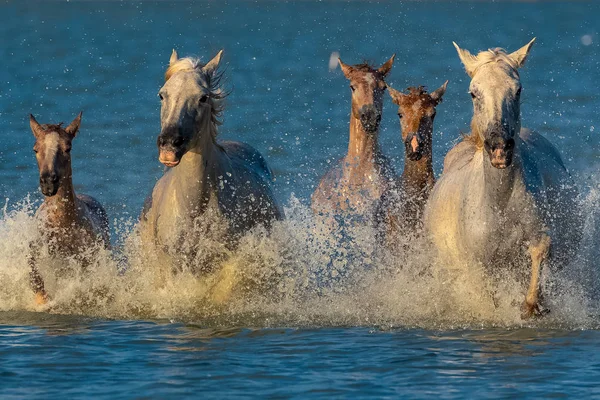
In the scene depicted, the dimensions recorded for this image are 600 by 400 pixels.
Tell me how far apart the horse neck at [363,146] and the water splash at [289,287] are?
1989mm

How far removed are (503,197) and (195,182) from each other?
8.11 ft

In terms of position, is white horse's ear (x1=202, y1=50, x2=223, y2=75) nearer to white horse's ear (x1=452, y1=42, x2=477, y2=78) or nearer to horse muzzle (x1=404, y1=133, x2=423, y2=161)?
white horse's ear (x1=452, y1=42, x2=477, y2=78)

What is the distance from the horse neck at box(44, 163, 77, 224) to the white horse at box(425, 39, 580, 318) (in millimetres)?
3300

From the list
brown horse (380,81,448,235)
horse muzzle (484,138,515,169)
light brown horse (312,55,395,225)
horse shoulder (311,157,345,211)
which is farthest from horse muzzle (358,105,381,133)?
horse muzzle (484,138,515,169)

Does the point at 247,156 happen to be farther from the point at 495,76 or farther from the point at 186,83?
the point at 495,76

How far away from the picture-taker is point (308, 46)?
59.5m

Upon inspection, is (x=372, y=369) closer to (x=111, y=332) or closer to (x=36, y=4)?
(x=111, y=332)

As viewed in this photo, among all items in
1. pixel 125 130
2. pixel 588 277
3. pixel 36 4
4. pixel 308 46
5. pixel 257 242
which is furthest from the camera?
pixel 36 4

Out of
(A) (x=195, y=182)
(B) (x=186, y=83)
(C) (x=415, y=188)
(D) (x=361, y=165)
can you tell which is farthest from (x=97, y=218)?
(D) (x=361, y=165)

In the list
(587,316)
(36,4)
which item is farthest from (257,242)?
(36,4)

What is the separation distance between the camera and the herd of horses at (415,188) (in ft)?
35.0

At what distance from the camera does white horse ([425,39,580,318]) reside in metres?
10.3

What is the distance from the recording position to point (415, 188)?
1338 centimetres

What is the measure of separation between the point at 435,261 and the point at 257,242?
1.48m
